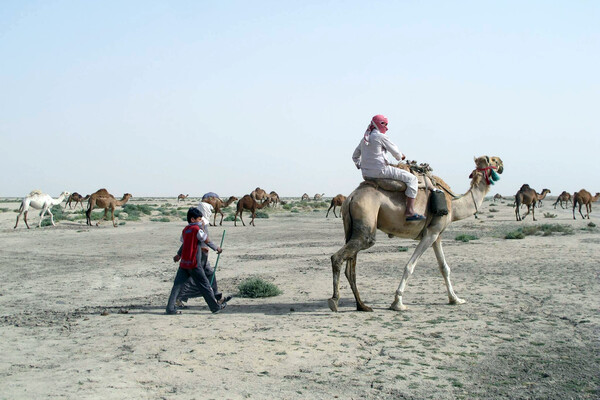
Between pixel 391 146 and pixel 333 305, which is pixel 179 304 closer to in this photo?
pixel 333 305

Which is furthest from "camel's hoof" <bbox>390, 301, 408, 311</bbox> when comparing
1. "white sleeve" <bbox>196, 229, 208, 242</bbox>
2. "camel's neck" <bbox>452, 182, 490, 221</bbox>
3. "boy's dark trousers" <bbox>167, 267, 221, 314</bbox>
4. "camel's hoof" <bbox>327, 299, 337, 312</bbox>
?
"white sleeve" <bbox>196, 229, 208, 242</bbox>

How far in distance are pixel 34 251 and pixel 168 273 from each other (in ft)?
26.7

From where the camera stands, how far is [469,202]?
9641 millimetres

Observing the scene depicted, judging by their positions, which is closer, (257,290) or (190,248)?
(190,248)

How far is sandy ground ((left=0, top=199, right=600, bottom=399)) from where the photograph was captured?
5332mm

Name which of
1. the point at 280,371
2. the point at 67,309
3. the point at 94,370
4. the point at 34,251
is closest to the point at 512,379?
the point at 280,371

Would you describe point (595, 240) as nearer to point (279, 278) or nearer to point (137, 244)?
point (279, 278)

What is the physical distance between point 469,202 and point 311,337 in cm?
416

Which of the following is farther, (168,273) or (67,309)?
(168,273)

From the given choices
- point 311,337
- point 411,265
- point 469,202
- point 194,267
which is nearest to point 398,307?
point 411,265

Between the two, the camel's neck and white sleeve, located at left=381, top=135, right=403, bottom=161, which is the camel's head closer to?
the camel's neck

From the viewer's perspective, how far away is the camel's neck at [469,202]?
954 cm

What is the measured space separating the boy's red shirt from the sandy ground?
822 millimetres

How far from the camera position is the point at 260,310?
9102 millimetres
